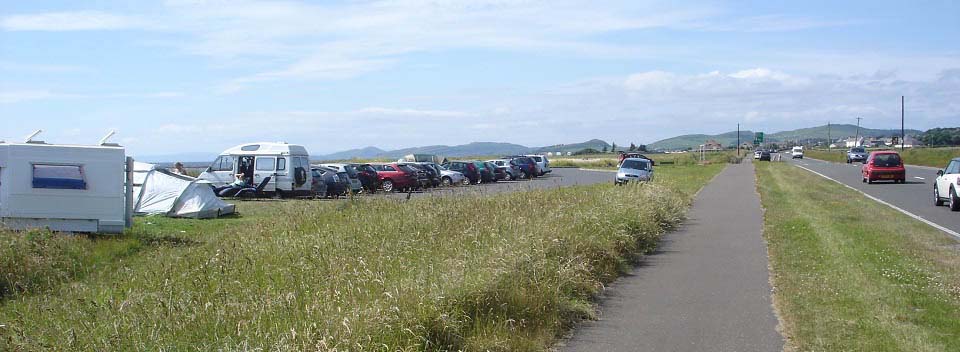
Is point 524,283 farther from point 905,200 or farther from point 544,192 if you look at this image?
point 905,200

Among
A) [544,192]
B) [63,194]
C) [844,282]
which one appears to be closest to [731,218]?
[544,192]

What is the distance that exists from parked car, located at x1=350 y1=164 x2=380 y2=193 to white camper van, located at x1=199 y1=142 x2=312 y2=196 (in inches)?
187

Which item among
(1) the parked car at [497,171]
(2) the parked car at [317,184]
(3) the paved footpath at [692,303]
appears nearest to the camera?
(3) the paved footpath at [692,303]

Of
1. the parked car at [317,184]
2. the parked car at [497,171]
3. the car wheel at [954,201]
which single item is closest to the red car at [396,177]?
the parked car at [317,184]

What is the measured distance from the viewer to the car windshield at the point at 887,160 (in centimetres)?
3856

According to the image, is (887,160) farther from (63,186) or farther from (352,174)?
A: (63,186)

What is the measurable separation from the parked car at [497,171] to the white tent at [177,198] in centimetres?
2755

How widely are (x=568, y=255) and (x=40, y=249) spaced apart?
8.44 m

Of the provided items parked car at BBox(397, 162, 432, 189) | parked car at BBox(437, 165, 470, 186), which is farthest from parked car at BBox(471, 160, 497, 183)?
parked car at BBox(397, 162, 432, 189)

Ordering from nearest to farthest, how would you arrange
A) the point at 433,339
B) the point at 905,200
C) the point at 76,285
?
the point at 433,339, the point at 76,285, the point at 905,200

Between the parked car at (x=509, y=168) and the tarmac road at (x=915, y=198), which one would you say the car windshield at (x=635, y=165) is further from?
the parked car at (x=509, y=168)

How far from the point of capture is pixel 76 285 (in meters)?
9.77

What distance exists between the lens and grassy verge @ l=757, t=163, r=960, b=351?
7.80 m

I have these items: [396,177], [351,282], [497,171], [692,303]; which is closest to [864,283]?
[692,303]
